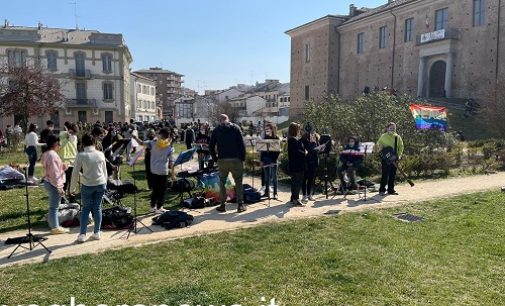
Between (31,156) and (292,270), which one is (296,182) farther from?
(31,156)

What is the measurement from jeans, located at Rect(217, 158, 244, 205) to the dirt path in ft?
1.14

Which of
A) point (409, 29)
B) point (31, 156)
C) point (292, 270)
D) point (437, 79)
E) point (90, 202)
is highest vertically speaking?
point (409, 29)

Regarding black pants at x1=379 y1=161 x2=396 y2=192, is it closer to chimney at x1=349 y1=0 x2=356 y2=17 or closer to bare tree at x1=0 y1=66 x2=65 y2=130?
bare tree at x1=0 y1=66 x2=65 y2=130

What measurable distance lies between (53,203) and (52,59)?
5015 centimetres

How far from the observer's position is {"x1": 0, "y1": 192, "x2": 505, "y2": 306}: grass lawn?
4.49 meters

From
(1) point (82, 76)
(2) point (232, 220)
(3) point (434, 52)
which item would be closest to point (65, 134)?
(2) point (232, 220)

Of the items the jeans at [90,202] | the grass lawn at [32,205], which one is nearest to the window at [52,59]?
the grass lawn at [32,205]

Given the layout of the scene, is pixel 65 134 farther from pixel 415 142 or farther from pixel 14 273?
pixel 415 142

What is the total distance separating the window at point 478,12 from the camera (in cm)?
3469

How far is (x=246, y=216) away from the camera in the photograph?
8.04m

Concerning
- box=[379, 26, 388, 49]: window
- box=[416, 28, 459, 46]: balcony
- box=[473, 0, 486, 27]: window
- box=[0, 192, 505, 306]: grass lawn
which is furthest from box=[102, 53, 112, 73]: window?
box=[0, 192, 505, 306]: grass lawn

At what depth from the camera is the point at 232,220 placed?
773cm

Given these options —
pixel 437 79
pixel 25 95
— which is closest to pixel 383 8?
pixel 437 79

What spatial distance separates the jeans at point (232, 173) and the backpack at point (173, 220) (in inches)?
49.0
